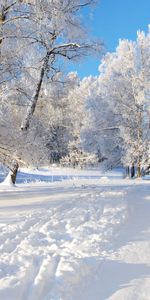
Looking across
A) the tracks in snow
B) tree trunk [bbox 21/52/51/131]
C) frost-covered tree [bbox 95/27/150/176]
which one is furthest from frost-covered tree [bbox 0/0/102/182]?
frost-covered tree [bbox 95/27/150/176]

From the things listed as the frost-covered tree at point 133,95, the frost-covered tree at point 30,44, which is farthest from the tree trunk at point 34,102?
the frost-covered tree at point 133,95

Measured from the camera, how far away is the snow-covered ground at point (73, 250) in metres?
4.94

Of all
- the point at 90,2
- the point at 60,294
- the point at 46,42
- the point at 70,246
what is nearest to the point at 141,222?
the point at 70,246

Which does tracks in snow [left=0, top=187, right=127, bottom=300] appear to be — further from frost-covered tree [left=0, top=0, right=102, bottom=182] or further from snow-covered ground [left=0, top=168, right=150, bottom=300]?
frost-covered tree [left=0, top=0, right=102, bottom=182]

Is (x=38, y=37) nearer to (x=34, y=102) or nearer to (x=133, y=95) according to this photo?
(x=34, y=102)

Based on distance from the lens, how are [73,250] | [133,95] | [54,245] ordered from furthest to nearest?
[133,95]
[54,245]
[73,250]

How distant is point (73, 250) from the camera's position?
6.46m

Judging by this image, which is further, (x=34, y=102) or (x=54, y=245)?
(x=34, y=102)

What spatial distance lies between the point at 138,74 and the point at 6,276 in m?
23.3

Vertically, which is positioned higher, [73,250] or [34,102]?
[34,102]

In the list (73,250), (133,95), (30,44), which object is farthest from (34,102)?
(133,95)

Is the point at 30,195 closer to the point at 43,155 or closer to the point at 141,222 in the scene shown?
the point at 43,155

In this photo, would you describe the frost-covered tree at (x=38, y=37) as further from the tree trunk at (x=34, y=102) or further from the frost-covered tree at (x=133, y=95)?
the frost-covered tree at (x=133, y=95)

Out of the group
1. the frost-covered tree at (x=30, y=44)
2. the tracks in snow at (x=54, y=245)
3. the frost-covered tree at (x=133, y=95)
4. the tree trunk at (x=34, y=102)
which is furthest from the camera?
the frost-covered tree at (x=133, y=95)
